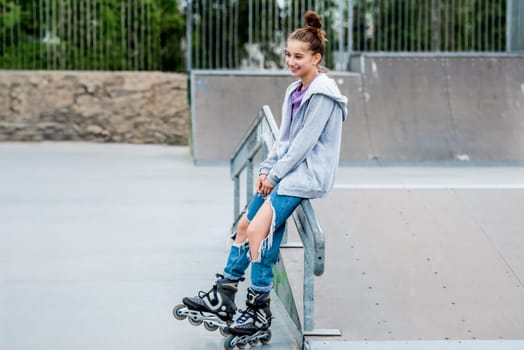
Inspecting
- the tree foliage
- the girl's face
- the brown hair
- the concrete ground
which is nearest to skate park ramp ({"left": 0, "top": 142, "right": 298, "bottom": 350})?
the concrete ground

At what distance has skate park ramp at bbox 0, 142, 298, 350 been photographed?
229 inches

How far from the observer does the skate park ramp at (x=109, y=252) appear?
5.80 m

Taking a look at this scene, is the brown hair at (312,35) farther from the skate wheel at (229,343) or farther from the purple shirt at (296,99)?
the skate wheel at (229,343)

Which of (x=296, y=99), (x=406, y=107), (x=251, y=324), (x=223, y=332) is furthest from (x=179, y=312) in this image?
(x=406, y=107)

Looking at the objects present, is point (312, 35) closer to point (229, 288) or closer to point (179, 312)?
point (229, 288)

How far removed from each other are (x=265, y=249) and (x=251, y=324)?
0.39 metres

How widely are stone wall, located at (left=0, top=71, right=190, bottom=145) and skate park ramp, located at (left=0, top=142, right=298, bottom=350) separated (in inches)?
146

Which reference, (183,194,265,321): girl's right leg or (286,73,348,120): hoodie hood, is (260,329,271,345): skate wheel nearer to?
(183,194,265,321): girl's right leg

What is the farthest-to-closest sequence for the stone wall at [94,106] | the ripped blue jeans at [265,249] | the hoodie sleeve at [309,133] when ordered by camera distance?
the stone wall at [94,106]
the ripped blue jeans at [265,249]
the hoodie sleeve at [309,133]

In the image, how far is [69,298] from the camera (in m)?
6.56

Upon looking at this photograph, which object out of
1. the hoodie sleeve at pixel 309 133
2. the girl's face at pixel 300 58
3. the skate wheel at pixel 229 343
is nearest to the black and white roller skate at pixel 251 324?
the skate wheel at pixel 229 343

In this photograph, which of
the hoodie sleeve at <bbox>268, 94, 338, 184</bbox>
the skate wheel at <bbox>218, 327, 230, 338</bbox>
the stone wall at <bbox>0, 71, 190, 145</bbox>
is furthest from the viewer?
the stone wall at <bbox>0, 71, 190, 145</bbox>

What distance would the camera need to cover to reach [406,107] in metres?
15.1

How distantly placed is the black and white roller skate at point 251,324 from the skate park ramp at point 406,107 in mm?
9092
